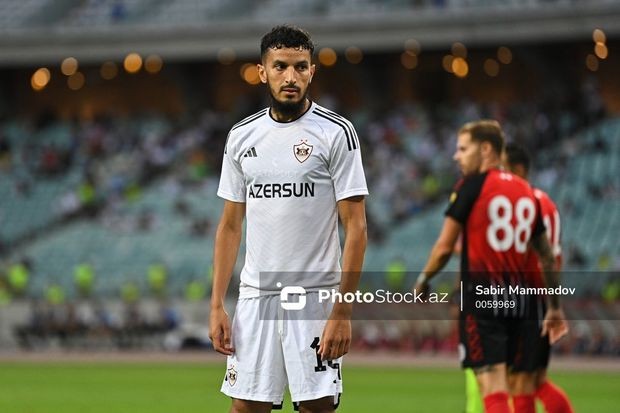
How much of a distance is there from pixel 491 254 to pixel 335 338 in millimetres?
2617

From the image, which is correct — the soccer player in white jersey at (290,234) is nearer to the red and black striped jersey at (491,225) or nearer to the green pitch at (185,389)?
the red and black striped jersey at (491,225)

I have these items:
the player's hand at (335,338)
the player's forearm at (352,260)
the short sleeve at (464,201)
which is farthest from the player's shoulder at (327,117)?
the short sleeve at (464,201)

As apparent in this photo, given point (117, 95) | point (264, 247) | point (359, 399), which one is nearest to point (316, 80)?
point (117, 95)

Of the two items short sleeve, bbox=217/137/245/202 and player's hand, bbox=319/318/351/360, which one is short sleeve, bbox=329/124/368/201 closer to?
short sleeve, bbox=217/137/245/202

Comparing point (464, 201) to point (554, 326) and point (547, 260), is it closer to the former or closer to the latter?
point (547, 260)

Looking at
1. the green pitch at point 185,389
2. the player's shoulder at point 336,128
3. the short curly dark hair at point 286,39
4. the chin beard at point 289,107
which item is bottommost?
the green pitch at point 185,389

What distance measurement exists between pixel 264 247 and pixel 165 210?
97.8 ft

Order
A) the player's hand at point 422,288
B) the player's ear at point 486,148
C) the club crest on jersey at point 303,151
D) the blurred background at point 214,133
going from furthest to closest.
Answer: the blurred background at point 214,133 < the player's ear at point 486,148 < the player's hand at point 422,288 < the club crest on jersey at point 303,151

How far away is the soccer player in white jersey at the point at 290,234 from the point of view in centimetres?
673

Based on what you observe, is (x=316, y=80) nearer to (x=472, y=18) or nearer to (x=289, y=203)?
(x=472, y=18)

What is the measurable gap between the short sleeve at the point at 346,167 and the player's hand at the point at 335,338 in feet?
2.09

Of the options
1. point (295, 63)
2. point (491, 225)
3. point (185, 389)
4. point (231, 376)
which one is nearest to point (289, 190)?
point (295, 63)

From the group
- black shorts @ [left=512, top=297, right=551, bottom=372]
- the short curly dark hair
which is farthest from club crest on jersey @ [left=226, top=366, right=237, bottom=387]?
black shorts @ [left=512, top=297, right=551, bottom=372]

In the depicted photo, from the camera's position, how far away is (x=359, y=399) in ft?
55.9
